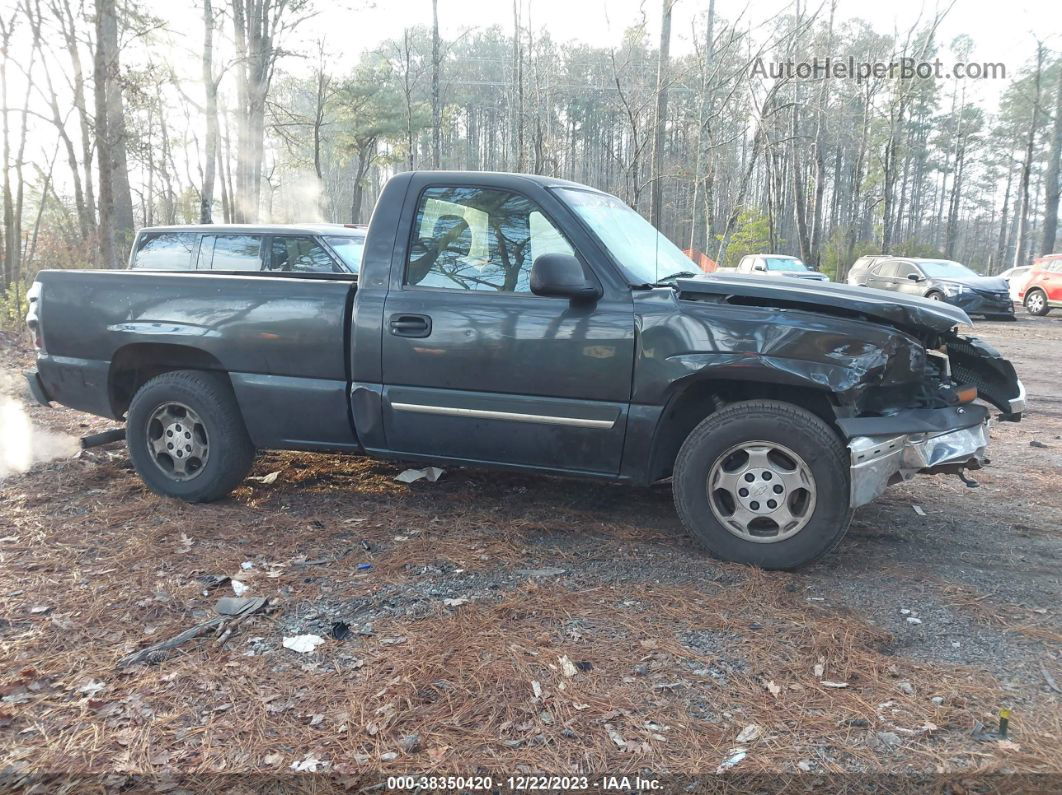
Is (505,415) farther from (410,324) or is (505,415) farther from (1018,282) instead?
(1018,282)

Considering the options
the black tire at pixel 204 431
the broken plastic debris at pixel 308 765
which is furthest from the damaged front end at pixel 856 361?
the black tire at pixel 204 431

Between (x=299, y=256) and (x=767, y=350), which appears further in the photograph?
(x=299, y=256)

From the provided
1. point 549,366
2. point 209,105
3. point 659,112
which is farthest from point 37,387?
point 209,105

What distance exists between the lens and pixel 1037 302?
21.6m

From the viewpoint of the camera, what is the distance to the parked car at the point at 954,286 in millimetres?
19094

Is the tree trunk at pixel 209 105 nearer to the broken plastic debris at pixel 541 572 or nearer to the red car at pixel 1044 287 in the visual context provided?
the broken plastic debris at pixel 541 572

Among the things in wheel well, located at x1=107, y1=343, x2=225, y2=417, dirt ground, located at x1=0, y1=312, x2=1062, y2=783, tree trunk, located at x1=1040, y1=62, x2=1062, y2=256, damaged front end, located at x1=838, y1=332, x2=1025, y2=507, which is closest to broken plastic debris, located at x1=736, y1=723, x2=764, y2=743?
dirt ground, located at x1=0, y1=312, x2=1062, y2=783

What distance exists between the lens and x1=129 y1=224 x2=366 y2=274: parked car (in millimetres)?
8367

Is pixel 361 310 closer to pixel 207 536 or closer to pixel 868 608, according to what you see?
pixel 207 536

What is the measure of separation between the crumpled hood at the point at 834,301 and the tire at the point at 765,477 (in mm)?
516

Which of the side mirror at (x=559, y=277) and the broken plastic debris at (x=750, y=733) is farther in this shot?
the side mirror at (x=559, y=277)

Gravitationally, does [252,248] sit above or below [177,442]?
above

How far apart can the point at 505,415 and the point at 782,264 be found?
1932 cm

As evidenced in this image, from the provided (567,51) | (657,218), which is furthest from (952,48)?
(657,218)
